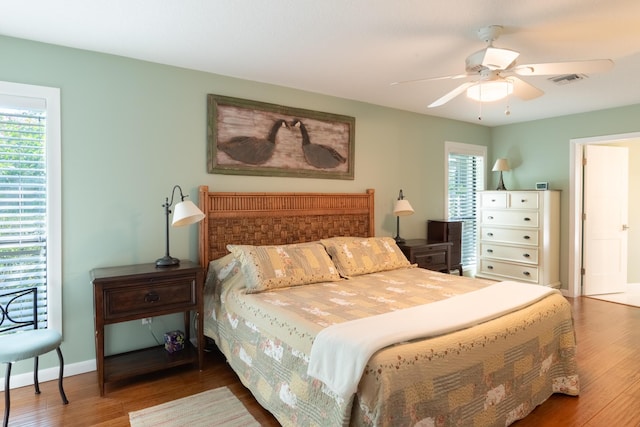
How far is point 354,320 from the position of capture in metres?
2.07

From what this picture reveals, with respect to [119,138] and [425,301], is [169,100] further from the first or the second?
[425,301]

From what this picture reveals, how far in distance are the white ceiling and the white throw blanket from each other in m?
1.77

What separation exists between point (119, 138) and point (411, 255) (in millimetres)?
3130

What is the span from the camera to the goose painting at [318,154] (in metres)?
3.97

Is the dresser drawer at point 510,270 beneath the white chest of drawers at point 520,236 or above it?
beneath

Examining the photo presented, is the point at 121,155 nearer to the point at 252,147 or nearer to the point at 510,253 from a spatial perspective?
the point at 252,147

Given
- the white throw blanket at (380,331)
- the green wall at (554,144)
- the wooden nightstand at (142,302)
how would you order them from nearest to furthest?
the white throw blanket at (380,331) < the wooden nightstand at (142,302) < the green wall at (554,144)

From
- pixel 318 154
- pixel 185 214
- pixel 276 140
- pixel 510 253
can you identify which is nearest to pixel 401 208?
pixel 318 154

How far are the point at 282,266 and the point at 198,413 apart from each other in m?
1.14

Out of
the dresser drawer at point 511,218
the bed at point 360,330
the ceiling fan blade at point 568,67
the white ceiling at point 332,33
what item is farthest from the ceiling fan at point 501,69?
the dresser drawer at point 511,218

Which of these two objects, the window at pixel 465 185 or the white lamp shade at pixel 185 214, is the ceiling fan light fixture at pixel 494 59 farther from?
the window at pixel 465 185

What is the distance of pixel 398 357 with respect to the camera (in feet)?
5.48

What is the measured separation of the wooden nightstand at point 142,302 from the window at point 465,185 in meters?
3.83

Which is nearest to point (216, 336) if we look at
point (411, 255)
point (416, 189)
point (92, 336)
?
point (92, 336)
